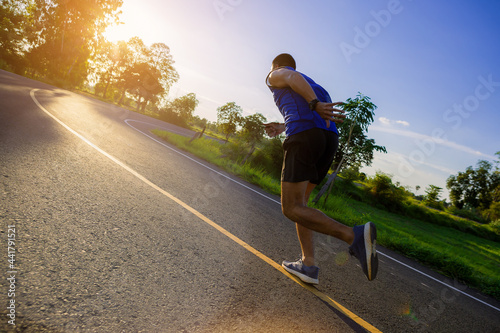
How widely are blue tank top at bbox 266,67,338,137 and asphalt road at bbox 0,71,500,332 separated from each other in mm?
1446

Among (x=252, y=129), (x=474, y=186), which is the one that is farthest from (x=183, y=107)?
(x=474, y=186)

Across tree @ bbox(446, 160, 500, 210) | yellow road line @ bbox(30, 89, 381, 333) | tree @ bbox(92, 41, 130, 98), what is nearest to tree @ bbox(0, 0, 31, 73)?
tree @ bbox(92, 41, 130, 98)

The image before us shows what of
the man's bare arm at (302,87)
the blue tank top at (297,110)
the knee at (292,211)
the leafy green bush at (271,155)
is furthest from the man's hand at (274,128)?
the leafy green bush at (271,155)

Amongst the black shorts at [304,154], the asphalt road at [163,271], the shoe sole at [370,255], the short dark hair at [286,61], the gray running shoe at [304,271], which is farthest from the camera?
the short dark hair at [286,61]

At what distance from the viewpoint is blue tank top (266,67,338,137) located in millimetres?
2373

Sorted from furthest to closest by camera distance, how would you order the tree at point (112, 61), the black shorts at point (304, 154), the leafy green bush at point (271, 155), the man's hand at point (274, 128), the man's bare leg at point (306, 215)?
the tree at point (112, 61) < the leafy green bush at point (271, 155) < the man's hand at point (274, 128) < the black shorts at point (304, 154) < the man's bare leg at point (306, 215)

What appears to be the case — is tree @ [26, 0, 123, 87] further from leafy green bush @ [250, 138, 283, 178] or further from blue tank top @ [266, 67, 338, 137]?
blue tank top @ [266, 67, 338, 137]

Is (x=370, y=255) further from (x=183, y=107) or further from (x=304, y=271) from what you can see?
(x=183, y=107)

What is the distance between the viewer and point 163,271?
1.91 meters

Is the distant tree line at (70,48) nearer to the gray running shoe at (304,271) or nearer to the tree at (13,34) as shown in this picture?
the tree at (13,34)

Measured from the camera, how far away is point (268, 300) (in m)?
1.95

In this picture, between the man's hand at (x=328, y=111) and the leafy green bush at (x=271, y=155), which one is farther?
the leafy green bush at (x=271, y=155)

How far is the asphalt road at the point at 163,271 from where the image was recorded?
4.59 ft

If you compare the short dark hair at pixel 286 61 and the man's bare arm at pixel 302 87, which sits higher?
the short dark hair at pixel 286 61
